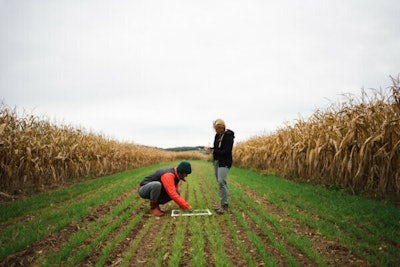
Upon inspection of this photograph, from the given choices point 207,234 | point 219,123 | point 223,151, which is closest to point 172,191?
point 207,234

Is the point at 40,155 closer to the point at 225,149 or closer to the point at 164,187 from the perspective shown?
the point at 164,187

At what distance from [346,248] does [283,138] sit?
9.86 metres

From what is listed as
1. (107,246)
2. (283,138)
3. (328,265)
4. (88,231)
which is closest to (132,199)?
(88,231)

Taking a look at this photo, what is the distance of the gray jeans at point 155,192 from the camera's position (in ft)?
19.5

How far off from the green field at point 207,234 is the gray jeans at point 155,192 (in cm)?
47

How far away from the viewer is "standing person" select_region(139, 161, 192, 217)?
577 cm

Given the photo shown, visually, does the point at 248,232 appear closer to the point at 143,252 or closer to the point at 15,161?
the point at 143,252

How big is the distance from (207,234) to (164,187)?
189 cm

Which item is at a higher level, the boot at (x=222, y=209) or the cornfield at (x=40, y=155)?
the cornfield at (x=40, y=155)

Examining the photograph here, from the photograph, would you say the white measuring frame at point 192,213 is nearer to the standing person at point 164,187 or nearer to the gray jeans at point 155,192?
the standing person at point 164,187

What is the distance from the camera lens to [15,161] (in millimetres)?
7887

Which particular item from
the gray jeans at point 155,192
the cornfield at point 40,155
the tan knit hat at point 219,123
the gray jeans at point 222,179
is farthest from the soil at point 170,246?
the cornfield at point 40,155

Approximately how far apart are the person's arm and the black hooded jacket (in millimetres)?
1432

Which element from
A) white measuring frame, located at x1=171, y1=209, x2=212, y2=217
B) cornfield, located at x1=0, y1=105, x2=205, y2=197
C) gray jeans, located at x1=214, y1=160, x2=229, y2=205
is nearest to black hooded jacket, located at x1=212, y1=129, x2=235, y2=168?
gray jeans, located at x1=214, y1=160, x2=229, y2=205
